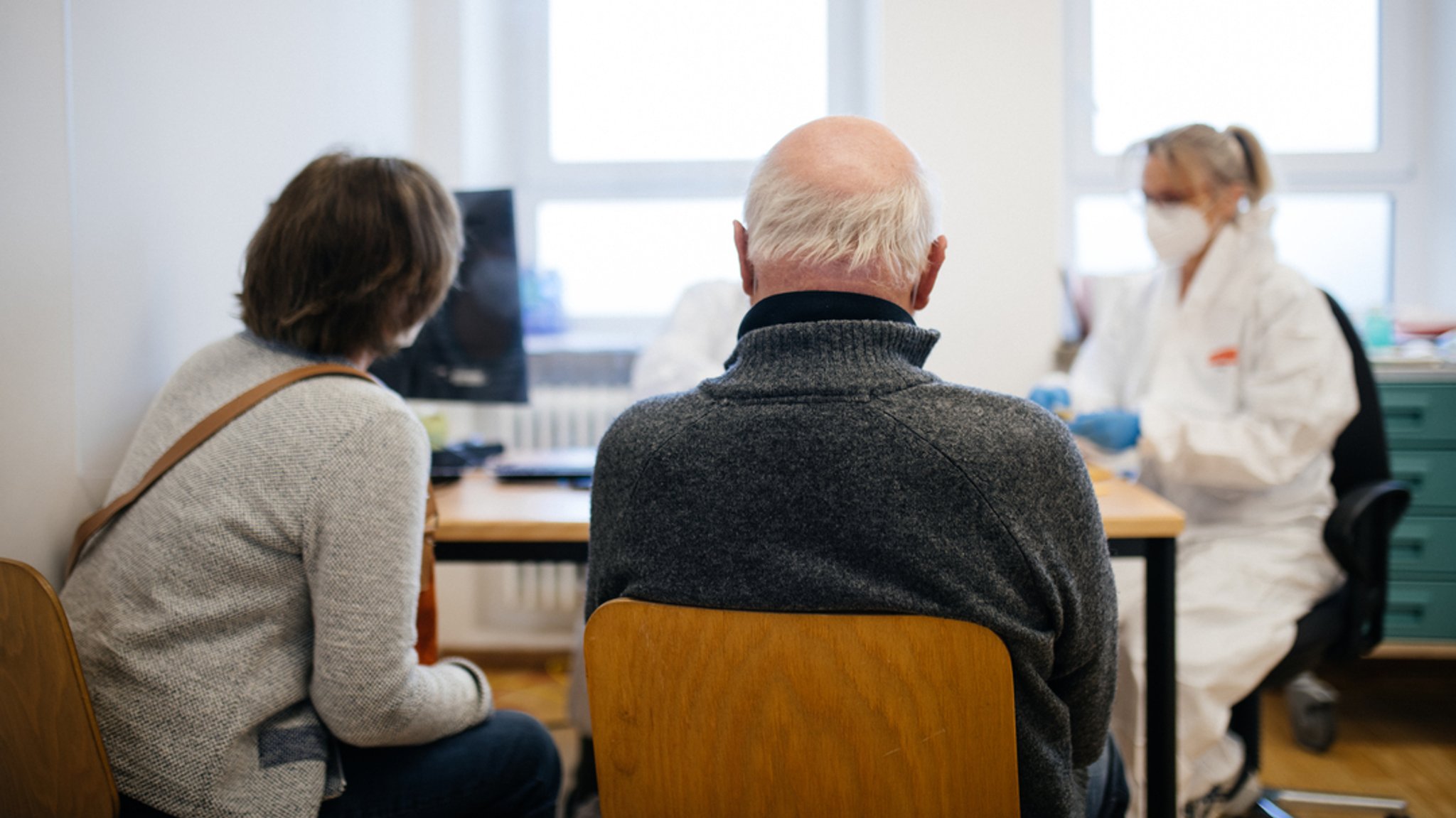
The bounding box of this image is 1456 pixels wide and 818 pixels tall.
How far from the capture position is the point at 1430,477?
2180mm

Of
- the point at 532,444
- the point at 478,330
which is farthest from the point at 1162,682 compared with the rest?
the point at 532,444

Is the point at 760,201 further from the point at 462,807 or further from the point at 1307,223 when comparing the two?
the point at 1307,223

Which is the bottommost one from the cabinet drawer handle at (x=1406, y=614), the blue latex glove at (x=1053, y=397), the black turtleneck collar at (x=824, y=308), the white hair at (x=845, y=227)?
the cabinet drawer handle at (x=1406, y=614)

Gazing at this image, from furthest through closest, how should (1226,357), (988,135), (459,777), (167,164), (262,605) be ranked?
(988,135)
(1226,357)
(167,164)
(459,777)
(262,605)

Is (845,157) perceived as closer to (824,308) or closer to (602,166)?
(824,308)

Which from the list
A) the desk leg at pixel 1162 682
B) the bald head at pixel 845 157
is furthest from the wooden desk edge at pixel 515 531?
the desk leg at pixel 1162 682

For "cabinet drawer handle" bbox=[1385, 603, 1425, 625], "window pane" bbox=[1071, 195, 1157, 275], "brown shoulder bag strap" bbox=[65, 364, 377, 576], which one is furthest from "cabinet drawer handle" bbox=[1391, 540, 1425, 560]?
"brown shoulder bag strap" bbox=[65, 364, 377, 576]

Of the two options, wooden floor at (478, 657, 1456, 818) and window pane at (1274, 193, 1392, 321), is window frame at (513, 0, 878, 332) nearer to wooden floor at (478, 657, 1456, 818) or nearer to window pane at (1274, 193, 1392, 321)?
wooden floor at (478, 657, 1456, 818)

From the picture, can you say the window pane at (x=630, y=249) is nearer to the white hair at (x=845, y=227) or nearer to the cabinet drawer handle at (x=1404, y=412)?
the cabinet drawer handle at (x=1404, y=412)

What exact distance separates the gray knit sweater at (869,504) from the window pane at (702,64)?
7.53 ft

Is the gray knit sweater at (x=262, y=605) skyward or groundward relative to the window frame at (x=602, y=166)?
groundward

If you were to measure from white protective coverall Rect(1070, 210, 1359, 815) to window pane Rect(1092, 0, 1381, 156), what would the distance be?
1217 mm

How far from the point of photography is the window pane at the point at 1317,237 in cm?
287

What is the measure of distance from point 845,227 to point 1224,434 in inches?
46.7
